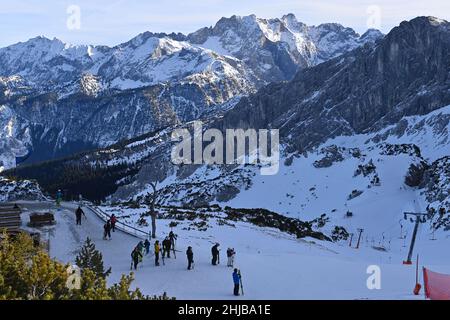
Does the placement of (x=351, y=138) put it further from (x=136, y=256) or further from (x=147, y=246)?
(x=136, y=256)

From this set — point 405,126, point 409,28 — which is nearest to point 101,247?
point 405,126

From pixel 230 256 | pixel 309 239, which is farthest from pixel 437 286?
pixel 309 239

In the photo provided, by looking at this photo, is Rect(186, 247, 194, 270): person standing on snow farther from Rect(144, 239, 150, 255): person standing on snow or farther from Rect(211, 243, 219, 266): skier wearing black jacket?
Rect(144, 239, 150, 255): person standing on snow

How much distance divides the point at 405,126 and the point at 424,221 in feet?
176

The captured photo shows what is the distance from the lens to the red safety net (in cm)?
2056

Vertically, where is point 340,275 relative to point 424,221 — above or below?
below

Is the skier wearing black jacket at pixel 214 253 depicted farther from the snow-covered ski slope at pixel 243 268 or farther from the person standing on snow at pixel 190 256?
the person standing on snow at pixel 190 256

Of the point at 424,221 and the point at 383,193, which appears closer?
the point at 424,221

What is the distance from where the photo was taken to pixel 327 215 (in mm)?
76500

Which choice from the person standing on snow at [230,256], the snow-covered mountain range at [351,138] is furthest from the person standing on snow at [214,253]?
the snow-covered mountain range at [351,138]

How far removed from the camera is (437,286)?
2136cm

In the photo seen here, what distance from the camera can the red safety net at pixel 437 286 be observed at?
2056 centimetres
